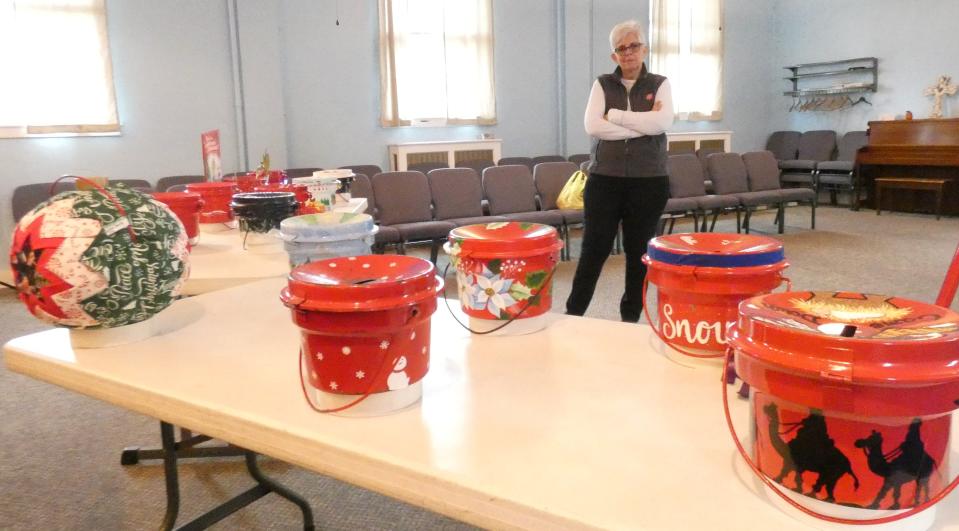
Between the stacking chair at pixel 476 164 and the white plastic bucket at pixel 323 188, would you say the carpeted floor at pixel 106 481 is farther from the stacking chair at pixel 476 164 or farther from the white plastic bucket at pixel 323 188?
the stacking chair at pixel 476 164

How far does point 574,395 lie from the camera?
39.6 inches

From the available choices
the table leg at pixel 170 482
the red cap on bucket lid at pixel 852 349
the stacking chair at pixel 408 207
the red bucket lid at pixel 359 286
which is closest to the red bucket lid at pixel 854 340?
the red cap on bucket lid at pixel 852 349

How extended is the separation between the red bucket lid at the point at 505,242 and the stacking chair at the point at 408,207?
12.2 ft

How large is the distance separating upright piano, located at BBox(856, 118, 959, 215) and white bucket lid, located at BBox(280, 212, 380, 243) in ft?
27.4

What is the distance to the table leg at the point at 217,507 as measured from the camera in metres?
1.93

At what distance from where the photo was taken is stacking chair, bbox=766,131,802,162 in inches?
388

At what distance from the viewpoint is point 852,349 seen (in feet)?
2.05

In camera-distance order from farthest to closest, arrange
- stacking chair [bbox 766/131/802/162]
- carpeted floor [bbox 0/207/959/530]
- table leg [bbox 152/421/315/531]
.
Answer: stacking chair [bbox 766/131/802/162] < carpeted floor [bbox 0/207/959/530] < table leg [bbox 152/421/315/531]

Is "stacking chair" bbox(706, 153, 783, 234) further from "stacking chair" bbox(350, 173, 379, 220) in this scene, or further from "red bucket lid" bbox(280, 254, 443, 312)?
"red bucket lid" bbox(280, 254, 443, 312)

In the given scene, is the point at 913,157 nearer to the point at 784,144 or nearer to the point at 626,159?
the point at 784,144

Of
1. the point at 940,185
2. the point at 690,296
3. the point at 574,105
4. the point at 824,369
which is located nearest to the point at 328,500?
the point at 690,296

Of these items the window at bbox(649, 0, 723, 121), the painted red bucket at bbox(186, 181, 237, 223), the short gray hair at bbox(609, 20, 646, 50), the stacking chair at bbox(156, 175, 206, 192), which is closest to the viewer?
the painted red bucket at bbox(186, 181, 237, 223)

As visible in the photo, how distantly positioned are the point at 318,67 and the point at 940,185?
6642 mm

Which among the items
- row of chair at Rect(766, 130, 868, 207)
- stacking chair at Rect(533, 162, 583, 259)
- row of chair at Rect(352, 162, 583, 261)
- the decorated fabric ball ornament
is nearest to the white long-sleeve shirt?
row of chair at Rect(352, 162, 583, 261)
